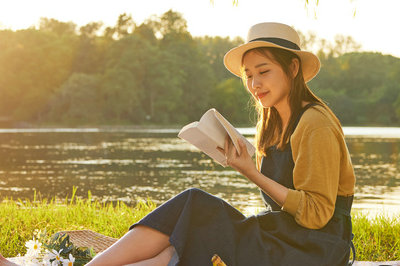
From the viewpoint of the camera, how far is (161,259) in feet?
8.07

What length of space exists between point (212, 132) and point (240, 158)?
16 centimetres

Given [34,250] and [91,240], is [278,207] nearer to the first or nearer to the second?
[34,250]

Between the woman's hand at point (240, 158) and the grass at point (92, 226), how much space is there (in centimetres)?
232

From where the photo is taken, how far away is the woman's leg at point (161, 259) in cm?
242

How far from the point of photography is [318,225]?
2418 millimetres

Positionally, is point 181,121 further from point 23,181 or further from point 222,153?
point 222,153

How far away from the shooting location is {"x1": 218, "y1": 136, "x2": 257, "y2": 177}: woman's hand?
7.70 ft

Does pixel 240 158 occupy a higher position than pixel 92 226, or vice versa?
pixel 240 158

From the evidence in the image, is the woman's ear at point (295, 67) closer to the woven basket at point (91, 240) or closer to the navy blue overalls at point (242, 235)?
the navy blue overalls at point (242, 235)

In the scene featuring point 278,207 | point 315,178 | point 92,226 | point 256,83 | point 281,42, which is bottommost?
point 92,226

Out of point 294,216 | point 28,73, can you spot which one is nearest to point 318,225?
point 294,216

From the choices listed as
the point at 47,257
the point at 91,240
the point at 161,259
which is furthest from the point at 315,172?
the point at 91,240

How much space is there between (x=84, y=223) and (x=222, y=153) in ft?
11.1

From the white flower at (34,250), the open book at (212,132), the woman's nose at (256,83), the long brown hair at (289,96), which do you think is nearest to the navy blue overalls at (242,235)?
the long brown hair at (289,96)
